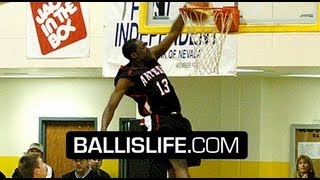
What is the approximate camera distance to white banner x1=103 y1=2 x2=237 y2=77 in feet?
19.1

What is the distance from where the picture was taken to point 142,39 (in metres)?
5.94

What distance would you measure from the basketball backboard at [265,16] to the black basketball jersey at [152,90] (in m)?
2.13

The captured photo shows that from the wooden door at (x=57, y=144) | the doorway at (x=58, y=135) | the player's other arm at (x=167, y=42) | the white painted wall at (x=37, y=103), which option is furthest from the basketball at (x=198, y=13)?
the wooden door at (x=57, y=144)

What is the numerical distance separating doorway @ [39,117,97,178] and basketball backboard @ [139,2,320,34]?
1996 millimetres

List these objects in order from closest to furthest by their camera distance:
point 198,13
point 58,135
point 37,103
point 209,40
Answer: point 198,13, point 209,40, point 37,103, point 58,135

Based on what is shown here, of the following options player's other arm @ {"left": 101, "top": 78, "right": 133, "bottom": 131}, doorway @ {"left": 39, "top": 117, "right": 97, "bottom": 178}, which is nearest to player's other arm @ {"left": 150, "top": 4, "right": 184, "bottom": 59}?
player's other arm @ {"left": 101, "top": 78, "right": 133, "bottom": 131}

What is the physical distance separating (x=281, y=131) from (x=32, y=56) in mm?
1754

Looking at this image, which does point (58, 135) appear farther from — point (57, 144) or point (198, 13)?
point (198, 13)

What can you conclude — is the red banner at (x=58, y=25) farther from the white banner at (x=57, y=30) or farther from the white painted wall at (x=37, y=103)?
the white painted wall at (x=37, y=103)

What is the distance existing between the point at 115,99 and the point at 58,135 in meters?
4.57

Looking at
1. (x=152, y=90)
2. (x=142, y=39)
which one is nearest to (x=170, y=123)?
(x=152, y=90)

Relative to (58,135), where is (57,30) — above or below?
above

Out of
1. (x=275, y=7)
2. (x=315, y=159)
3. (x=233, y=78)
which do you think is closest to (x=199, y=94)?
(x=233, y=78)

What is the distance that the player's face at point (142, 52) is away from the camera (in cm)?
347
